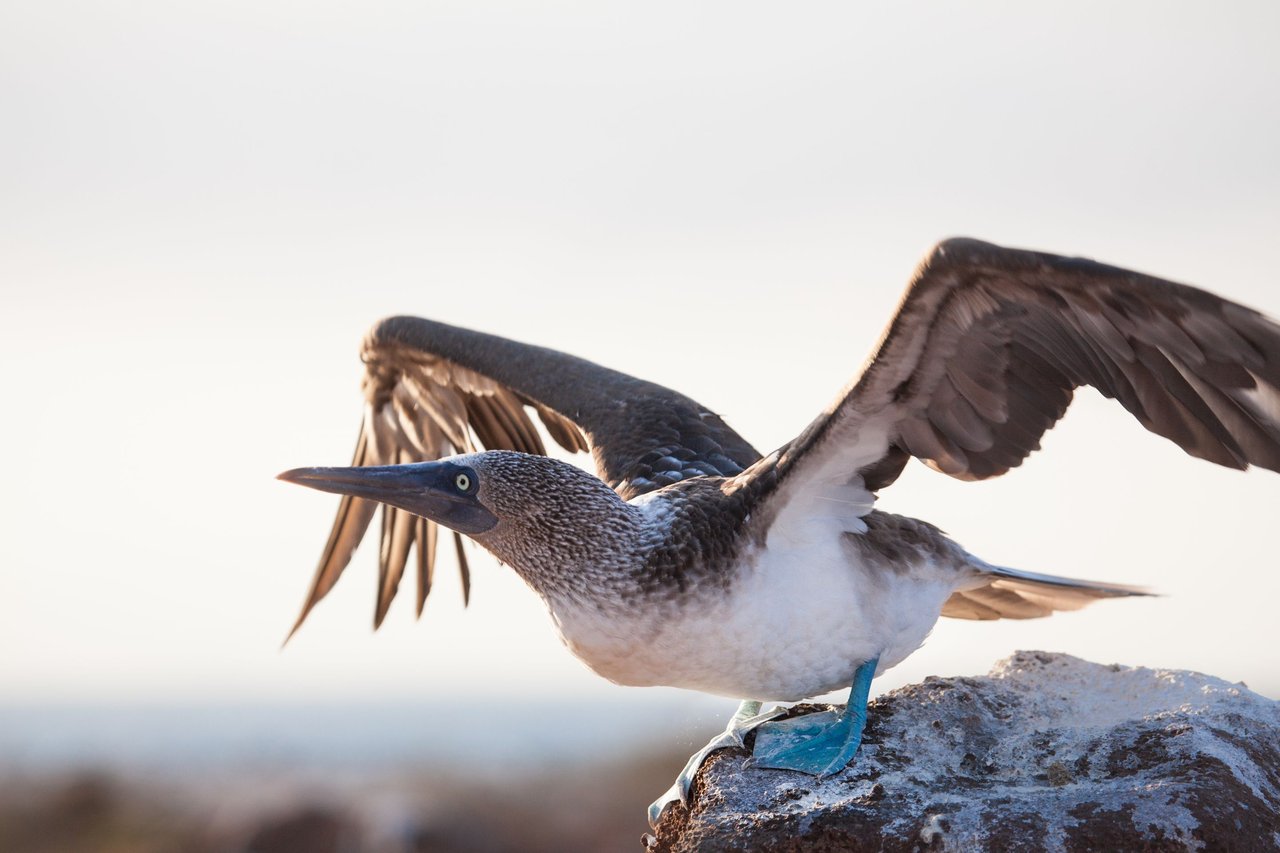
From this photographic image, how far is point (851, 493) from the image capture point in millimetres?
5945

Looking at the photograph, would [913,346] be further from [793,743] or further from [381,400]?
[381,400]

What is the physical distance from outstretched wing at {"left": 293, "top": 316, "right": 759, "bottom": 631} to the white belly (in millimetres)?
1488

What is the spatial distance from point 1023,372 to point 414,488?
2658 millimetres

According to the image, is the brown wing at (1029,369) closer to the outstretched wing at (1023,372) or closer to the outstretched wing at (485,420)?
the outstretched wing at (1023,372)

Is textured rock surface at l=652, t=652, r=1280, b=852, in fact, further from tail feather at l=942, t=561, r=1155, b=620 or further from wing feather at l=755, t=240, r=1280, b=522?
wing feather at l=755, t=240, r=1280, b=522

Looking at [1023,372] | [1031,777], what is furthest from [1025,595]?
[1023,372]

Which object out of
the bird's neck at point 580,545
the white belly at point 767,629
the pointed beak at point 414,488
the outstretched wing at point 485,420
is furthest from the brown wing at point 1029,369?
the outstretched wing at point 485,420

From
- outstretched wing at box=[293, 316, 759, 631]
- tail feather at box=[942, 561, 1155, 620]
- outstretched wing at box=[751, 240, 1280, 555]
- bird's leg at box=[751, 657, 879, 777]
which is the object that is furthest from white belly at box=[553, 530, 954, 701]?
outstretched wing at box=[293, 316, 759, 631]

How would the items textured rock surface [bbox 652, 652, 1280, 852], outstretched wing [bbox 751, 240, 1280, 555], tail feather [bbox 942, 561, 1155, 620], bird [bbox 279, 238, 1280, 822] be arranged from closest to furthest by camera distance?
outstretched wing [bbox 751, 240, 1280, 555]
bird [bbox 279, 238, 1280, 822]
textured rock surface [bbox 652, 652, 1280, 852]
tail feather [bbox 942, 561, 1155, 620]

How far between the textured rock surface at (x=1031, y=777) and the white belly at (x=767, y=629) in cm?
39

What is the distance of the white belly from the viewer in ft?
18.5

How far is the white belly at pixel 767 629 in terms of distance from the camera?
18.5 feet

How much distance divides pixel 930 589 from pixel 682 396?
2.49m

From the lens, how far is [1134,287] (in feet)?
15.8
